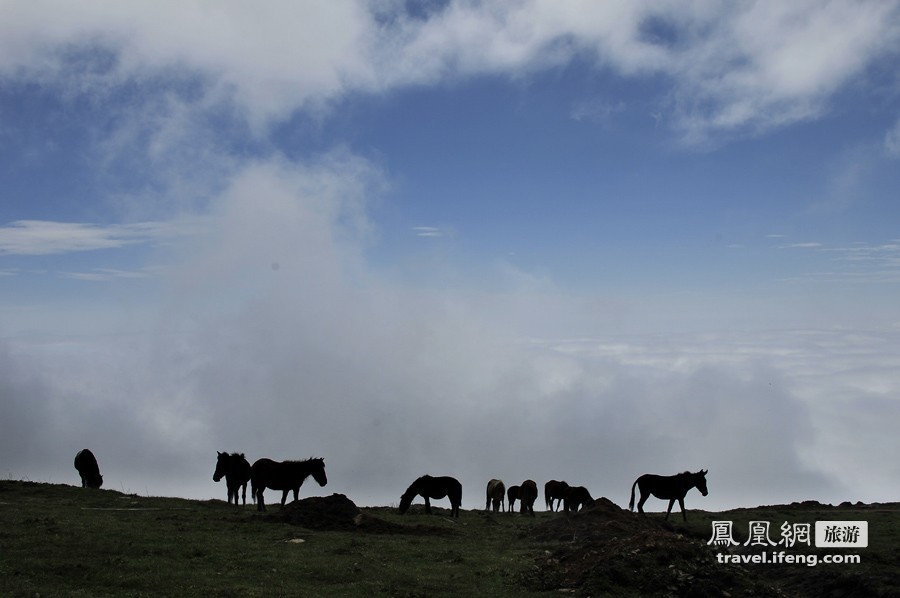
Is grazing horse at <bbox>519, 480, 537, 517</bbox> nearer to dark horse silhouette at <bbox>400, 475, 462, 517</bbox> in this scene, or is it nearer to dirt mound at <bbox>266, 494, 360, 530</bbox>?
dark horse silhouette at <bbox>400, 475, 462, 517</bbox>

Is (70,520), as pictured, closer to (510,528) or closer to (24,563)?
(24,563)

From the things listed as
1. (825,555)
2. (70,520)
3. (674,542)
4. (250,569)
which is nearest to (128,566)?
(250,569)

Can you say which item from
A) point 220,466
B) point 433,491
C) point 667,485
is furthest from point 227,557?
point 667,485

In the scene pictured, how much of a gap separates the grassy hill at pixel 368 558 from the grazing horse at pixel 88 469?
1097cm

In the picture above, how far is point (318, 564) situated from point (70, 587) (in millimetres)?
6622

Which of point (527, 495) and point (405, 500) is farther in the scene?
point (527, 495)

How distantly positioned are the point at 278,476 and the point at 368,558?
12.6 metres

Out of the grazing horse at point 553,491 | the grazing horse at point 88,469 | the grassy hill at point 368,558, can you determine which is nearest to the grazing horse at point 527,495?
the grazing horse at point 553,491

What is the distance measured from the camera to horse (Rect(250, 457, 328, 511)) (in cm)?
3309

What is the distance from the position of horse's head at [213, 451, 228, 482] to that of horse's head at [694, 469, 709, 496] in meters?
25.2

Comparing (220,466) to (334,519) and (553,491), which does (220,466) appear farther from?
(553,491)

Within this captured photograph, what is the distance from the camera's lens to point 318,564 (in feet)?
69.1

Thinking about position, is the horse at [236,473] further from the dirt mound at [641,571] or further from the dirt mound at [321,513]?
the dirt mound at [641,571]

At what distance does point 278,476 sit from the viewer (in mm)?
33531
